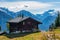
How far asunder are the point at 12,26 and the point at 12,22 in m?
1.10

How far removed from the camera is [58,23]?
52031 mm

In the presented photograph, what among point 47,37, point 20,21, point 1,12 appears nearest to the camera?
point 47,37

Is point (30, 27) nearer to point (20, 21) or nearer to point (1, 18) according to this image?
point (20, 21)

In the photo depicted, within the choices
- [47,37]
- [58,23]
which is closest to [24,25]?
[58,23]

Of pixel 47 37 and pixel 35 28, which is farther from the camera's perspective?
pixel 35 28

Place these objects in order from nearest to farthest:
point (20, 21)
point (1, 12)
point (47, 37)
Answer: point (47, 37) → point (20, 21) → point (1, 12)

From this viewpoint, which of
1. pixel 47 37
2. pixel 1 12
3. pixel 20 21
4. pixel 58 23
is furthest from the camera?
pixel 1 12

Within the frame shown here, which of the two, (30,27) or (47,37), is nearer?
(47,37)

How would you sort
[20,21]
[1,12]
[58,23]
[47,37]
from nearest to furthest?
[47,37] → [20,21] → [58,23] → [1,12]

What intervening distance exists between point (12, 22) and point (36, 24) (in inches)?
216

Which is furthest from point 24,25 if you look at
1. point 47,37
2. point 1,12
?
point 1,12

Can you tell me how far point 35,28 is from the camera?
1746 inches

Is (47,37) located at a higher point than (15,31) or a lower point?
higher

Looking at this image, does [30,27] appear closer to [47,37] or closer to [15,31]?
[15,31]
